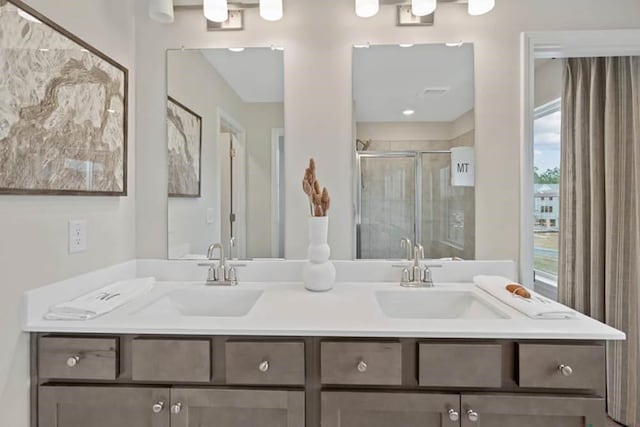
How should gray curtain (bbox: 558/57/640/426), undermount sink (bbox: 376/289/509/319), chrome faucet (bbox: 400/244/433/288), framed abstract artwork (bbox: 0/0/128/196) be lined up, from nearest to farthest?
framed abstract artwork (bbox: 0/0/128/196) → undermount sink (bbox: 376/289/509/319) → chrome faucet (bbox: 400/244/433/288) → gray curtain (bbox: 558/57/640/426)

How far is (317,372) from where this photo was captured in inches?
44.6

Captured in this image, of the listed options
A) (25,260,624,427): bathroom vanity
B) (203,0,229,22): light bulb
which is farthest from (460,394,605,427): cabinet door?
(203,0,229,22): light bulb

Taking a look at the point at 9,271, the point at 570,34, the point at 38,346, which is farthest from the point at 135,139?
the point at 570,34

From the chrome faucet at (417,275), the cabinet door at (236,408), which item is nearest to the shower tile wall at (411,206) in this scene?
the chrome faucet at (417,275)

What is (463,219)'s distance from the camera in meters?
1.77

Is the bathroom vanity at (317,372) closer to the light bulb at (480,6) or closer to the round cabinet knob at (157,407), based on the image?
the round cabinet knob at (157,407)

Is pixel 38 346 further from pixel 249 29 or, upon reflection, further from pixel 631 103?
pixel 631 103

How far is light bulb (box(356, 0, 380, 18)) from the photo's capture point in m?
1.67

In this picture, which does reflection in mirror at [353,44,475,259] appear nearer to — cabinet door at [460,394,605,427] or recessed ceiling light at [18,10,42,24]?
cabinet door at [460,394,605,427]

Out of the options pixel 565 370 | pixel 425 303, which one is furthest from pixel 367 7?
pixel 565 370

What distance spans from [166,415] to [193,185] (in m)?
A: 1.07

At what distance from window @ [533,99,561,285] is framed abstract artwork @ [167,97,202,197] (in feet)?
7.09

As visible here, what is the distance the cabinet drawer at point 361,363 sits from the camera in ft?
3.64

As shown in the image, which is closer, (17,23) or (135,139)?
(17,23)
